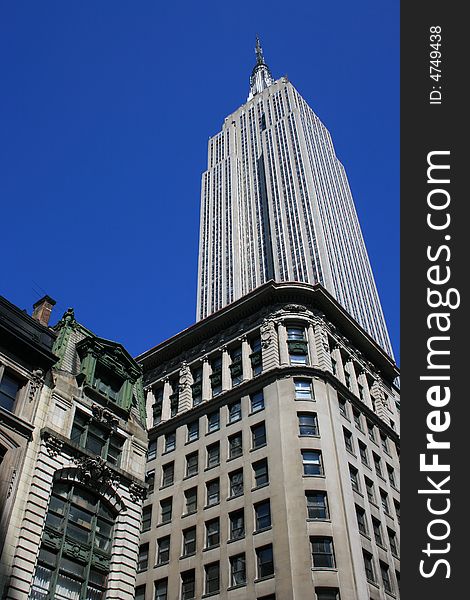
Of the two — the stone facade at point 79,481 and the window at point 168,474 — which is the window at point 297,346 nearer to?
the window at point 168,474

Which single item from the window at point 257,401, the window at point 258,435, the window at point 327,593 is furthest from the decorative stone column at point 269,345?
the window at point 327,593

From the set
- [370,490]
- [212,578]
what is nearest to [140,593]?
[212,578]

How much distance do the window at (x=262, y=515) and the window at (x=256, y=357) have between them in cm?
1315

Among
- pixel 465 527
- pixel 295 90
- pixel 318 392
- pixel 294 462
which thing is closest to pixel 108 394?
pixel 294 462

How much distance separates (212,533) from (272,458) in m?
7.16

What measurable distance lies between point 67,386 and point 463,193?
22562mm

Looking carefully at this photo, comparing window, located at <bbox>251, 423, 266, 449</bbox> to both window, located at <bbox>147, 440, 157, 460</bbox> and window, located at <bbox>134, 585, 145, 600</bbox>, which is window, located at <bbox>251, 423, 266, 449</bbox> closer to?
window, located at <bbox>147, 440, 157, 460</bbox>

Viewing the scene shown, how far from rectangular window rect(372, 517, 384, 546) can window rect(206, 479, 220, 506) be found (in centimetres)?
1192

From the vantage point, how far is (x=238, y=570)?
42000mm

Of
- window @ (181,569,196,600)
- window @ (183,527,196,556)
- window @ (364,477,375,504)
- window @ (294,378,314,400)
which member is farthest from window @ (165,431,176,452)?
window @ (364,477,375,504)

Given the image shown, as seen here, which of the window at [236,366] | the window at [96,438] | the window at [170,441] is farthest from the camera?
the window at [236,366]

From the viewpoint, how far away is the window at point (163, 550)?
155 ft

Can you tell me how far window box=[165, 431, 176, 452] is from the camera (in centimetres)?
5531

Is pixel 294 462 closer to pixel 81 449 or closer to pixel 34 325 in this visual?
pixel 81 449
